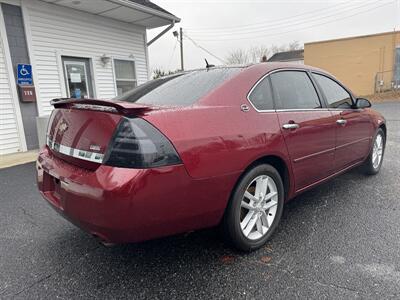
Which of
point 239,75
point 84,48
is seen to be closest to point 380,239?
point 239,75

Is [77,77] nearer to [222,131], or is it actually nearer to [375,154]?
[222,131]

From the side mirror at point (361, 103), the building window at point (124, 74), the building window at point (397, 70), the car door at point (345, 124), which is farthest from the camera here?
the building window at point (397, 70)

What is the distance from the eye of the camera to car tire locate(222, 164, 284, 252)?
2197 millimetres

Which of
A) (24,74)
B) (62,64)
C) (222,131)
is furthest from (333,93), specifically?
(62,64)

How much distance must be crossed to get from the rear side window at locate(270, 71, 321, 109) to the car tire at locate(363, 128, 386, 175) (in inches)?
62.7

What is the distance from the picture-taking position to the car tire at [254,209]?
7.21 ft

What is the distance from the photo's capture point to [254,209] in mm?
2387

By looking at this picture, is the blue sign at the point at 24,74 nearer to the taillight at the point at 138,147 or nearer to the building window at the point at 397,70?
the taillight at the point at 138,147

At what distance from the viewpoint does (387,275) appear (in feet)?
6.66

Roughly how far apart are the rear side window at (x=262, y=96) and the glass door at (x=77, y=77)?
6288 millimetres

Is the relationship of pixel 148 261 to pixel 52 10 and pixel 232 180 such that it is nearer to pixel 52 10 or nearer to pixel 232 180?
pixel 232 180

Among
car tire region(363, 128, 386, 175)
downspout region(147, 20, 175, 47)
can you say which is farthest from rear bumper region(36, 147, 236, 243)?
downspout region(147, 20, 175, 47)

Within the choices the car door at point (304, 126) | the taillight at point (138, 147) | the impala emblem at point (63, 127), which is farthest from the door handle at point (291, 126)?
the impala emblem at point (63, 127)

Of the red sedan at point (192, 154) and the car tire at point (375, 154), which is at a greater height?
the red sedan at point (192, 154)
